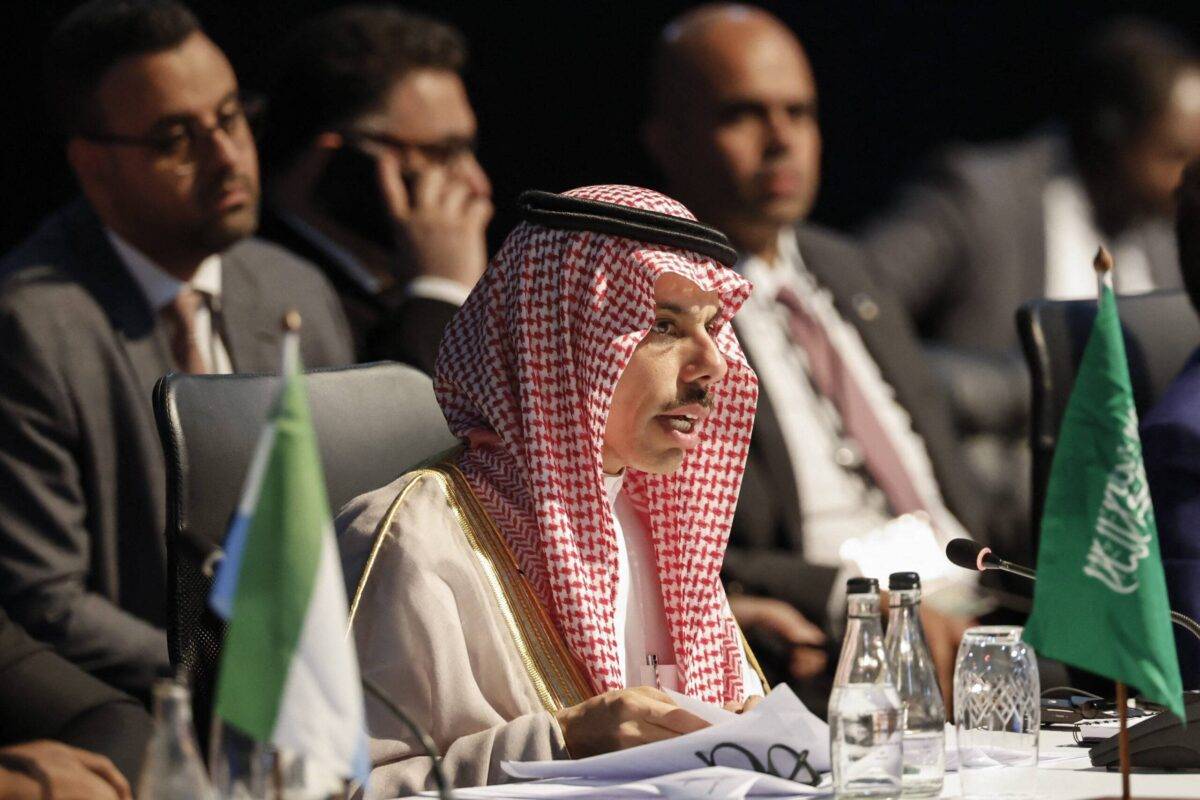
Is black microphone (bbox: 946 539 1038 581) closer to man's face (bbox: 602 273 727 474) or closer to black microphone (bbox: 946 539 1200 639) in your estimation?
black microphone (bbox: 946 539 1200 639)

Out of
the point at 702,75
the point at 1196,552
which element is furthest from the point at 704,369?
the point at 702,75

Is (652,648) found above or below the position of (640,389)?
below

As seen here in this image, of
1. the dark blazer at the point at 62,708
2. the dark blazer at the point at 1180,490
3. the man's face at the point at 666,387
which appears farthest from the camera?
the dark blazer at the point at 62,708

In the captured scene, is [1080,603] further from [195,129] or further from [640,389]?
[195,129]

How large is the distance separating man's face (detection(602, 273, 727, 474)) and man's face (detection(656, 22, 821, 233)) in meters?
2.15

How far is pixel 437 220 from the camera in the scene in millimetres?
4348

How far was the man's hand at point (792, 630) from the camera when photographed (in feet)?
12.0

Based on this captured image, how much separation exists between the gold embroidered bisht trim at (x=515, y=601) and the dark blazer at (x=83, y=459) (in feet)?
3.08

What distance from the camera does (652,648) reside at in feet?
8.32

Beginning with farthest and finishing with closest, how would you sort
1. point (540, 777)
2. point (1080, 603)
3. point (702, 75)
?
1. point (702, 75)
2. point (540, 777)
3. point (1080, 603)

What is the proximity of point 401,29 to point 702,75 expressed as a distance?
0.81 metres

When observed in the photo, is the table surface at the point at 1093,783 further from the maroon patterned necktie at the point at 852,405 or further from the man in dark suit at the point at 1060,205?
the man in dark suit at the point at 1060,205

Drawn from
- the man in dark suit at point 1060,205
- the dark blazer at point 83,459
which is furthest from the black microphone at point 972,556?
the man in dark suit at point 1060,205

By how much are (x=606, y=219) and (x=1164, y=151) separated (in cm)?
448
